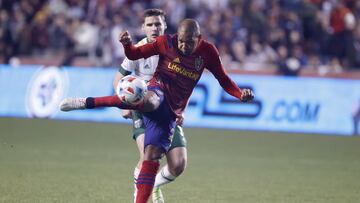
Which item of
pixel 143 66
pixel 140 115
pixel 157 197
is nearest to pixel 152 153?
pixel 140 115

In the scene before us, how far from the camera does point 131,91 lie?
6.94 metres

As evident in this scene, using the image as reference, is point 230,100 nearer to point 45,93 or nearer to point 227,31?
point 227,31

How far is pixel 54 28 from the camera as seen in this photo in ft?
71.5

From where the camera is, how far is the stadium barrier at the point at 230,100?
1734 centimetres

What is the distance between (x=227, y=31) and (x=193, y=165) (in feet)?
28.5

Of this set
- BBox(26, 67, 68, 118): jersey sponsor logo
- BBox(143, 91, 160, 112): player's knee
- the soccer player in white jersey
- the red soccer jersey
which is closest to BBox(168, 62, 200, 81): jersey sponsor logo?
the red soccer jersey

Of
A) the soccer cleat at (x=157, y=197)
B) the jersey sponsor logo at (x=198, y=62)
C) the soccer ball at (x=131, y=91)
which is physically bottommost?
the soccer cleat at (x=157, y=197)

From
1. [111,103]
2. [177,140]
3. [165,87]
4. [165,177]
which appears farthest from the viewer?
[165,177]

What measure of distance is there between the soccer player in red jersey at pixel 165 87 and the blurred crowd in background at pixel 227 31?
1118 centimetres

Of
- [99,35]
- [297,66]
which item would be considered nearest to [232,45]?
[297,66]

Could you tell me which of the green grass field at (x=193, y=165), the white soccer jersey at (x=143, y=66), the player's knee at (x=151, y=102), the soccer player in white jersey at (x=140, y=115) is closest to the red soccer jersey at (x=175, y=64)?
the player's knee at (x=151, y=102)

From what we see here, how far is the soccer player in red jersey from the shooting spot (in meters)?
7.12

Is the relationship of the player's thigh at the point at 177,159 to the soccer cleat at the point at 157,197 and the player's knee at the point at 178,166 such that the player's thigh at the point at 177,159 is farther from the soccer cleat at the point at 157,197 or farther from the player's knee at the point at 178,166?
the soccer cleat at the point at 157,197

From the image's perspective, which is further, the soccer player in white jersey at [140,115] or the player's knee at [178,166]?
the soccer player in white jersey at [140,115]
